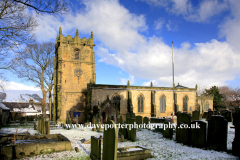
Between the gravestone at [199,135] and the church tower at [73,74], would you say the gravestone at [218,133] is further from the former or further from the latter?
the church tower at [73,74]

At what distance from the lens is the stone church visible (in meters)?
23.4

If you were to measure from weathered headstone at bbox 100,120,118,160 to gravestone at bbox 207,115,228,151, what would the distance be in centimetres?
631

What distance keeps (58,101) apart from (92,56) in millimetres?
8335

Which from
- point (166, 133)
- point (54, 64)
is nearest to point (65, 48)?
point (54, 64)

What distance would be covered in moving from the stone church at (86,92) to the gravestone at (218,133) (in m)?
14.5

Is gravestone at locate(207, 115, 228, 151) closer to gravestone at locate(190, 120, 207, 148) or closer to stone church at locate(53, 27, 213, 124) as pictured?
gravestone at locate(190, 120, 207, 148)

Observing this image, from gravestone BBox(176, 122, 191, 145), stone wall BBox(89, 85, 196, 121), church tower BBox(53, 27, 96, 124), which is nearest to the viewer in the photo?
gravestone BBox(176, 122, 191, 145)

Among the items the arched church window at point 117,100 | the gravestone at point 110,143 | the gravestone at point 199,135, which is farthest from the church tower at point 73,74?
the gravestone at point 110,143

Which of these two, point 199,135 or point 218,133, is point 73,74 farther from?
point 218,133

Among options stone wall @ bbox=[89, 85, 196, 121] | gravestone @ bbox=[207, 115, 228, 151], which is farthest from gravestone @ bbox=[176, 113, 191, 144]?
stone wall @ bbox=[89, 85, 196, 121]

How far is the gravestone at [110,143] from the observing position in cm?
496

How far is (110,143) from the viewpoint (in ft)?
17.1

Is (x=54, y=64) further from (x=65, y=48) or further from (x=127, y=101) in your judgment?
(x=127, y=101)

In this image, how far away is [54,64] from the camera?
26.8m
